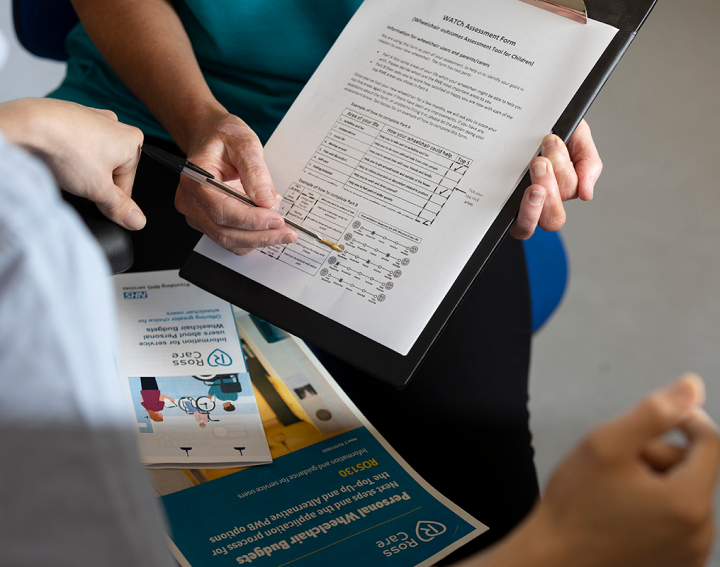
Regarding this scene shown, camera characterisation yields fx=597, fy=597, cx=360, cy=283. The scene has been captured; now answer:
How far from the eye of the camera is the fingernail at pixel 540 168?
0.66m

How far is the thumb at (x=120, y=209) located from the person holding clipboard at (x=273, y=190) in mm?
92

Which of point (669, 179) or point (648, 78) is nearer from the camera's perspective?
point (669, 179)

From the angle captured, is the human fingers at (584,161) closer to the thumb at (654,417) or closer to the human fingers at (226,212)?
the human fingers at (226,212)

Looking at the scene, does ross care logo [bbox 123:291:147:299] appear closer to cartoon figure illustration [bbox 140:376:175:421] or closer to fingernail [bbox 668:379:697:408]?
cartoon figure illustration [bbox 140:376:175:421]

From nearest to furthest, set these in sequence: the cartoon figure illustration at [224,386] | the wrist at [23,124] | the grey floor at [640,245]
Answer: the wrist at [23,124] → the cartoon figure illustration at [224,386] → the grey floor at [640,245]

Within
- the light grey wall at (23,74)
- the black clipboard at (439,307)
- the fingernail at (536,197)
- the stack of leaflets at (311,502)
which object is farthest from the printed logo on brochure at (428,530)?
the light grey wall at (23,74)

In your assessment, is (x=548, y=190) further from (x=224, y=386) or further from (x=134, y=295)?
(x=134, y=295)

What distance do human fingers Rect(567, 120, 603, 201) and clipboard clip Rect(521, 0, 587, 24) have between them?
13cm

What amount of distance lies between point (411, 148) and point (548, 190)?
0.17m

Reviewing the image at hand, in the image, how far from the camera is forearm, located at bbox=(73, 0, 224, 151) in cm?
85

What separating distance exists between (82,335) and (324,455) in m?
0.46

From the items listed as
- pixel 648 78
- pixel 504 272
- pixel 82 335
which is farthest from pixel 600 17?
pixel 648 78

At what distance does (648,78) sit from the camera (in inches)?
96.0

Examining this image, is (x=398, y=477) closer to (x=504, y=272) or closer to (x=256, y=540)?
(x=256, y=540)
